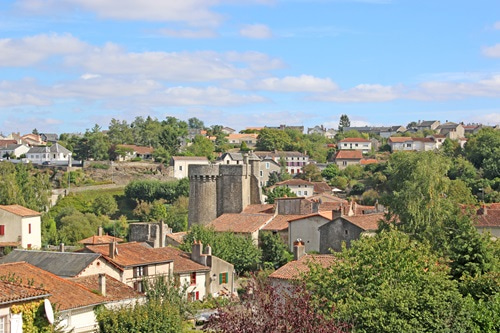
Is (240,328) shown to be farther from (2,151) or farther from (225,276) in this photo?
(2,151)

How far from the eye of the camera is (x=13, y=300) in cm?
2034

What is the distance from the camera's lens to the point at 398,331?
25250 millimetres

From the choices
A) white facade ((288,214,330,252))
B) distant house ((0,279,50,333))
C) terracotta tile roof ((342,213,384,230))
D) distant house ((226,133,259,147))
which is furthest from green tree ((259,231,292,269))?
distant house ((226,133,259,147))

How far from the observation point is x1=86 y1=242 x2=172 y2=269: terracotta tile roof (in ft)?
129

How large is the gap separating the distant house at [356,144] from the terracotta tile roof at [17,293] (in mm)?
134338

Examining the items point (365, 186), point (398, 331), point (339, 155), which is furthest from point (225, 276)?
point (339, 155)

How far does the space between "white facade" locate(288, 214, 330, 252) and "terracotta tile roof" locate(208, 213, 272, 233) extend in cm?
342

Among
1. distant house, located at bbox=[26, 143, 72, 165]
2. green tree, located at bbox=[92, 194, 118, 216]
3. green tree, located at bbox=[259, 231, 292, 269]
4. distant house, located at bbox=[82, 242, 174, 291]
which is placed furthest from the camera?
distant house, located at bbox=[26, 143, 72, 165]

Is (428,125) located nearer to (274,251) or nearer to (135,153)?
(135,153)

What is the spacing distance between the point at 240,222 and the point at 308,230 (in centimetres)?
753

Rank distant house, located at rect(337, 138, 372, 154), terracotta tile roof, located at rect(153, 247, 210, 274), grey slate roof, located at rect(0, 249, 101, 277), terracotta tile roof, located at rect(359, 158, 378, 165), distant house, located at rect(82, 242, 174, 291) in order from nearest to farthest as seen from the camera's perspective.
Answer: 1. grey slate roof, located at rect(0, 249, 101, 277)
2. distant house, located at rect(82, 242, 174, 291)
3. terracotta tile roof, located at rect(153, 247, 210, 274)
4. terracotta tile roof, located at rect(359, 158, 378, 165)
5. distant house, located at rect(337, 138, 372, 154)

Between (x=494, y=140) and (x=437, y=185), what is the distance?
64.0m

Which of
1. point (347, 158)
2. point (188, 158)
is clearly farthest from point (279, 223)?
point (347, 158)

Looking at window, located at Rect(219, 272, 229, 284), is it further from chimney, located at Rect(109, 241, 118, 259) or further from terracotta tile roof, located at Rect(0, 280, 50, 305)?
terracotta tile roof, located at Rect(0, 280, 50, 305)
